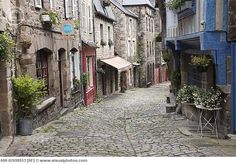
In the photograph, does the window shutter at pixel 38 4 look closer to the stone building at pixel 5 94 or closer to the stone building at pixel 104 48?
the stone building at pixel 5 94

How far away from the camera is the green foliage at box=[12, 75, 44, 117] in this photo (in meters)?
6.93

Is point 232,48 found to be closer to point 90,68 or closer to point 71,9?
point 71,9

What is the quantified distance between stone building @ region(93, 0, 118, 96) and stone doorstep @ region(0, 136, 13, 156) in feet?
38.8

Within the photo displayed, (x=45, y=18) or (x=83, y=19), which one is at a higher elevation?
(x=83, y=19)

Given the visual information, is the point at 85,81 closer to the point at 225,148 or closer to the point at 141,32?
the point at 225,148

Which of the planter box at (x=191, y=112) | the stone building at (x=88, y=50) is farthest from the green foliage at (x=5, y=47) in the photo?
the stone building at (x=88, y=50)

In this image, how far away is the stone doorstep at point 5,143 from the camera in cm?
561

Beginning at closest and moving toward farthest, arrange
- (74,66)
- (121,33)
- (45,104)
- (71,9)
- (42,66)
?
(45,104) → (42,66) → (71,9) → (74,66) → (121,33)

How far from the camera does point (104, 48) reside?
20312 mm

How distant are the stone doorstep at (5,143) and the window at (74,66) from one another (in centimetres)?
611

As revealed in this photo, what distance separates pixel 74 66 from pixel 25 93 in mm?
6262

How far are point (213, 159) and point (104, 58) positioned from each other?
1776 centimetres

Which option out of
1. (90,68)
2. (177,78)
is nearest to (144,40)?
(90,68)

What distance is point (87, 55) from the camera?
1574cm
